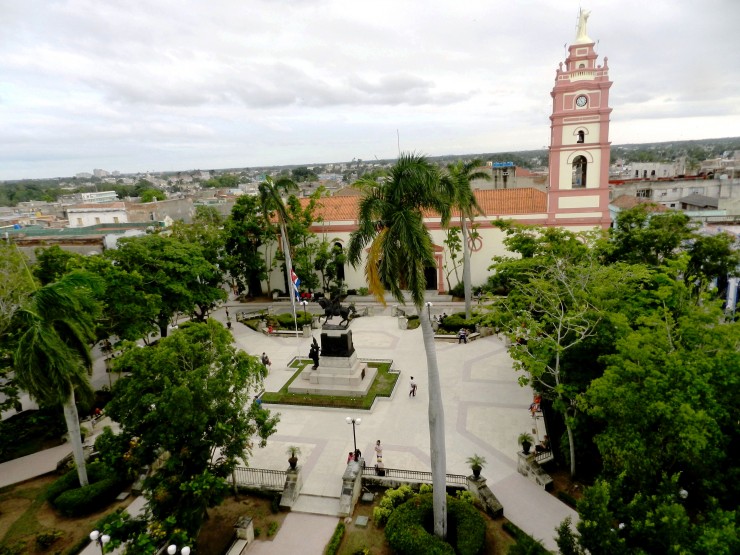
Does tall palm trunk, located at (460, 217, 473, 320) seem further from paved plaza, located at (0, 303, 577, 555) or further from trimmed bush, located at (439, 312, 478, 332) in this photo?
paved plaza, located at (0, 303, 577, 555)

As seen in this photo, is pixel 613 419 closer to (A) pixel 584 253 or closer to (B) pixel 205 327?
(A) pixel 584 253

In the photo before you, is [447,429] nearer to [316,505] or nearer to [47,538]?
[316,505]

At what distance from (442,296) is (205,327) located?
24.9 meters

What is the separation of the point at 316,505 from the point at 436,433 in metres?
5.43

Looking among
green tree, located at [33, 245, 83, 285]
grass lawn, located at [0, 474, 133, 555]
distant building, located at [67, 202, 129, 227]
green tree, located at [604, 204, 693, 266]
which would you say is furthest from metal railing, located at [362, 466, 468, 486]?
distant building, located at [67, 202, 129, 227]

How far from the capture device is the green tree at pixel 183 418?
1140cm

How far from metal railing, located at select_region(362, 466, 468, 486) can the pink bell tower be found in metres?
23.4

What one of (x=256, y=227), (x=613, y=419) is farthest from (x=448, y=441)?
(x=256, y=227)

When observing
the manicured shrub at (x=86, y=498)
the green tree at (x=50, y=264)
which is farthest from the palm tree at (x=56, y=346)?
the green tree at (x=50, y=264)

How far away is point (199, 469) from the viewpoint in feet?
39.2

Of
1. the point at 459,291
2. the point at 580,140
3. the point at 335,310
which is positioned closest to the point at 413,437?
the point at 335,310

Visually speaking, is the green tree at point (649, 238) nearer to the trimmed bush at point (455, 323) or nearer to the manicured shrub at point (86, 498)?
the trimmed bush at point (455, 323)

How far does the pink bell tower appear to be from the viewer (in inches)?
1112

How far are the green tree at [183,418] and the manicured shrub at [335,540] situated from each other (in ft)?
10.9
